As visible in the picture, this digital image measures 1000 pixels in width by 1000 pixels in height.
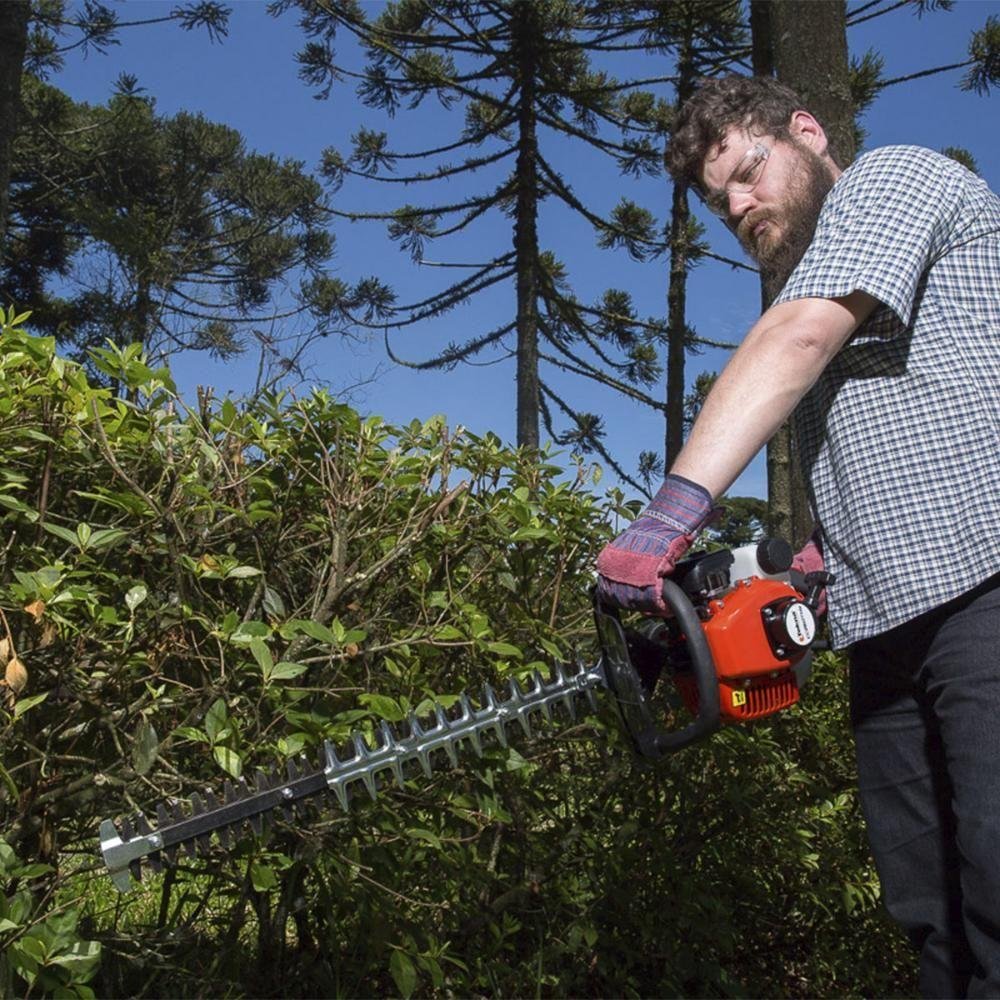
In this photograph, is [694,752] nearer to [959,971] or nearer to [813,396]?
[959,971]

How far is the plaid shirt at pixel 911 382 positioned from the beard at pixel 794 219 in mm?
179

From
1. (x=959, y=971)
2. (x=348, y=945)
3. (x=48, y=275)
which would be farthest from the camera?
(x=48, y=275)

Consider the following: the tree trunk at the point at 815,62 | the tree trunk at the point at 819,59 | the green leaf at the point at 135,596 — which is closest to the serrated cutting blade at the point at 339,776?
the green leaf at the point at 135,596

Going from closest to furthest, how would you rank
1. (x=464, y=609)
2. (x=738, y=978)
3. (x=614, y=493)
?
(x=464, y=609) → (x=614, y=493) → (x=738, y=978)

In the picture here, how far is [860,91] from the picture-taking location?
9.84 m

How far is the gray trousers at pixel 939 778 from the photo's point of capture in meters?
1.86

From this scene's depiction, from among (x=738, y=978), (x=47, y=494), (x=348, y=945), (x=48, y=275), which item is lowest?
(x=738, y=978)

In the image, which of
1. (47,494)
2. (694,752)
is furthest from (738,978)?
(47,494)

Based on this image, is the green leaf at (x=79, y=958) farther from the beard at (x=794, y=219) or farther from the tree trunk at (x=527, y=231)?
the tree trunk at (x=527, y=231)

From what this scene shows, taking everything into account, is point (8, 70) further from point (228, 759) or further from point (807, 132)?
point (228, 759)

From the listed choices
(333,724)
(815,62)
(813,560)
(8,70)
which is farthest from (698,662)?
Result: (8,70)

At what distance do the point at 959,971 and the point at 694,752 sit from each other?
99 centimetres

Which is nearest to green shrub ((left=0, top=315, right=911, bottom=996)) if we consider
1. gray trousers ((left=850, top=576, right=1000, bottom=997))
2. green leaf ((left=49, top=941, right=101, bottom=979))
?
green leaf ((left=49, top=941, right=101, bottom=979))

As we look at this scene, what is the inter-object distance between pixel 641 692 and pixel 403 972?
2.52ft
